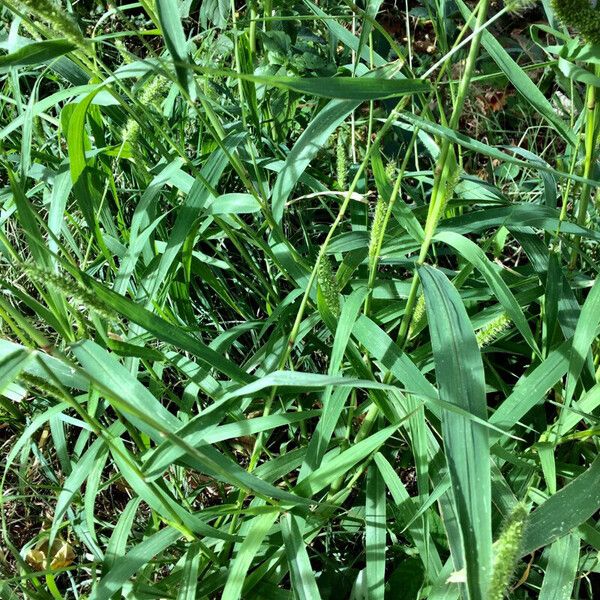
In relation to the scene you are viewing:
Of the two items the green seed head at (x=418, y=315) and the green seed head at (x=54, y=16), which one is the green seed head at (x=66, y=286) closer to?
the green seed head at (x=54, y=16)

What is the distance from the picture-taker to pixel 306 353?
1472 millimetres

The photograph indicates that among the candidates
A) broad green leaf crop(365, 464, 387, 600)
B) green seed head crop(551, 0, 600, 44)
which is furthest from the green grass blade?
green seed head crop(551, 0, 600, 44)

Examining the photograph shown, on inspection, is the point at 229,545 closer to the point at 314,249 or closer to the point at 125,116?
the point at 314,249

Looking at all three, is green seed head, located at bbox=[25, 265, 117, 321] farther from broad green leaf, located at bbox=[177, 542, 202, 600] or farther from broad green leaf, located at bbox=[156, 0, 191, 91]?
broad green leaf, located at bbox=[177, 542, 202, 600]

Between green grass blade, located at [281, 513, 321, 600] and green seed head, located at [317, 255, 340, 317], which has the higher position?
green seed head, located at [317, 255, 340, 317]

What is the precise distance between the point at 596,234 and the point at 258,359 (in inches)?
23.0

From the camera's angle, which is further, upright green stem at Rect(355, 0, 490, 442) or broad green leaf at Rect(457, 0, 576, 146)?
broad green leaf at Rect(457, 0, 576, 146)

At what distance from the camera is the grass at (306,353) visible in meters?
0.87

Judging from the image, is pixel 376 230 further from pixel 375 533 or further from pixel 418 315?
pixel 375 533

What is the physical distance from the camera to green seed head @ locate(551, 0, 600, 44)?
0.80 meters

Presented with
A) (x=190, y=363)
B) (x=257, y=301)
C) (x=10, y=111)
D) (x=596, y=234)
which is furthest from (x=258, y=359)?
(x=10, y=111)

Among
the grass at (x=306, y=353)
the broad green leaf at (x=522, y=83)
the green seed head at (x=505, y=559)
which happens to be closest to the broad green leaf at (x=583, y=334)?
the grass at (x=306, y=353)

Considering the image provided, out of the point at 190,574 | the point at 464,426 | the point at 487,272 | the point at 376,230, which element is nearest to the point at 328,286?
the point at 376,230

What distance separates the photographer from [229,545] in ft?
3.82
